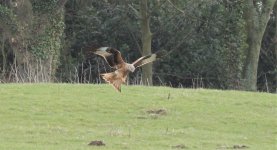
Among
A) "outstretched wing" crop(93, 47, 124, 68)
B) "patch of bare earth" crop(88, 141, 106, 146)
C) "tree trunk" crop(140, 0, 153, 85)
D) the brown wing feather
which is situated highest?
"tree trunk" crop(140, 0, 153, 85)

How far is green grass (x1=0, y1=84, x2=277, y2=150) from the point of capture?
15539 mm

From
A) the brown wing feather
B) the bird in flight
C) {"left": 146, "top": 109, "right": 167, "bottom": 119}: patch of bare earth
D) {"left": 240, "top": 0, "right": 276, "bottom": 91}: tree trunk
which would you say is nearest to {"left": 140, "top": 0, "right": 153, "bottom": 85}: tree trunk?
{"left": 240, "top": 0, "right": 276, "bottom": 91}: tree trunk

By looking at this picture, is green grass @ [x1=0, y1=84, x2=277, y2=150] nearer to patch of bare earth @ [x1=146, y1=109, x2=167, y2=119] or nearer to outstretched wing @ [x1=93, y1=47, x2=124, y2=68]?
patch of bare earth @ [x1=146, y1=109, x2=167, y2=119]

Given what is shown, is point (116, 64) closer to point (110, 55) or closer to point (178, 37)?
point (110, 55)

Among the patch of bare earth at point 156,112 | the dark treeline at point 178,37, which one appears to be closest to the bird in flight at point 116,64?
the patch of bare earth at point 156,112

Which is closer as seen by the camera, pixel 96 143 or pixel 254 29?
pixel 96 143

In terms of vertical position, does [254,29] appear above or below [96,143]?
above

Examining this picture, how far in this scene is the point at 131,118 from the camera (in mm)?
18875

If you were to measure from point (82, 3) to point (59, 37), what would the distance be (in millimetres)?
5690

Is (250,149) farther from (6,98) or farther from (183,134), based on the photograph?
(6,98)

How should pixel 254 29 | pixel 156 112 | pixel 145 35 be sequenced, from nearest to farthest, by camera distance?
pixel 156 112 → pixel 145 35 → pixel 254 29

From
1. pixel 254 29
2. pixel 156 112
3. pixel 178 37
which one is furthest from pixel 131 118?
pixel 254 29

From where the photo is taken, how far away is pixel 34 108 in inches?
772

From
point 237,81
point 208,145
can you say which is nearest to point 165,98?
point 208,145
